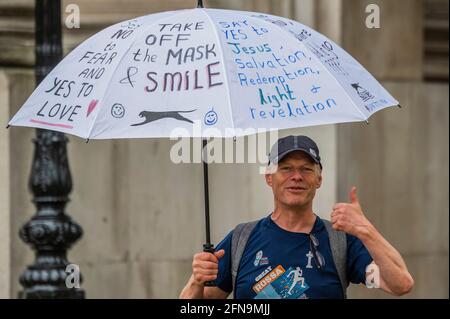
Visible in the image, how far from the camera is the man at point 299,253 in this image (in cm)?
517

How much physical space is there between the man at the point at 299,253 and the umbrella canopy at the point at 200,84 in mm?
305

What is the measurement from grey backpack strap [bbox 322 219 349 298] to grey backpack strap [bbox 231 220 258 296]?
1.17ft

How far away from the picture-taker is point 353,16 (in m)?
11.3

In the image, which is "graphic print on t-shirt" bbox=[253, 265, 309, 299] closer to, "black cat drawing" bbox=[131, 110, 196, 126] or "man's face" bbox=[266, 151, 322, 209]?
"man's face" bbox=[266, 151, 322, 209]

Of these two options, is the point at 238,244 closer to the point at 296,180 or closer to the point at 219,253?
the point at 219,253

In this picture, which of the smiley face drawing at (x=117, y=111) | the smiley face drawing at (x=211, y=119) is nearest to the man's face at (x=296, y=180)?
the smiley face drawing at (x=211, y=119)

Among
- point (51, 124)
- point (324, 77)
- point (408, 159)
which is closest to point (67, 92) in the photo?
point (51, 124)

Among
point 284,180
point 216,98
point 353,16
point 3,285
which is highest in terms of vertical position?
point 353,16

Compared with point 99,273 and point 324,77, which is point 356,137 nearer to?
point 99,273

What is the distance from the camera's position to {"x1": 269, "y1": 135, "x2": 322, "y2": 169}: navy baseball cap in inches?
211

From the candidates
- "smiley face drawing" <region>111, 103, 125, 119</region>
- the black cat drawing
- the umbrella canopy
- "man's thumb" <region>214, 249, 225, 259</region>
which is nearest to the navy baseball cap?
the umbrella canopy

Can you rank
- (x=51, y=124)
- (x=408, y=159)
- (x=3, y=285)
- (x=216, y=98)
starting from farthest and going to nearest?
1. (x=408, y=159)
2. (x=3, y=285)
3. (x=51, y=124)
4. (x=216, y=98)

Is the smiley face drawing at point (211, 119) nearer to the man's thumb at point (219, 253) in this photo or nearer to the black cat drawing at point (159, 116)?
the black cat drawing at point (159, 116)
